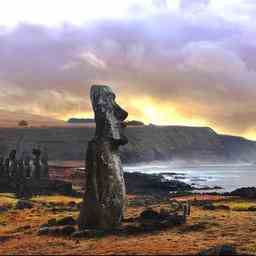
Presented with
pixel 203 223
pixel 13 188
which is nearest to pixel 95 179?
pixel 203 223

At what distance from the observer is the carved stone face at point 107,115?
23.5 metres

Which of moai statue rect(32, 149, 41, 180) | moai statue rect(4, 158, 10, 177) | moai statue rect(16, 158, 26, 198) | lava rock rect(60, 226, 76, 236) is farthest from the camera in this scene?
moai statue rect(32, 149, 41, 180)

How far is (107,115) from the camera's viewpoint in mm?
23562

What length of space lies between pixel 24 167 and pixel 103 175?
38.5 m

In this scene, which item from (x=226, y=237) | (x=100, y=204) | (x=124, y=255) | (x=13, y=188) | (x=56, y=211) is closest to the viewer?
(x=124, y=255)

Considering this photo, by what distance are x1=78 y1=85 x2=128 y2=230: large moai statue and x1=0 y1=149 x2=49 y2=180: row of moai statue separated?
35.2 meters

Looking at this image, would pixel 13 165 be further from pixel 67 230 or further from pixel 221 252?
pixel 221 252

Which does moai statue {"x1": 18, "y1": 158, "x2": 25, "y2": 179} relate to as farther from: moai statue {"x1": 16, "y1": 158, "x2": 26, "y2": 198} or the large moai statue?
the large moai statue

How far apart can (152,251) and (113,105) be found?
7337mm

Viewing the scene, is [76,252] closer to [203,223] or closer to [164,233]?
[164,233]

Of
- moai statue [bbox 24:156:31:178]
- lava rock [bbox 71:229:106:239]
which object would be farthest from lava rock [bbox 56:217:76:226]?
moai statue [bbox 24:156:31:178]

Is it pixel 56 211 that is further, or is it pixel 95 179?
pixel 56 211

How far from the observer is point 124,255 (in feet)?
58.1

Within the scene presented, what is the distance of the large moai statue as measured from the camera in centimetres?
2317
